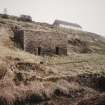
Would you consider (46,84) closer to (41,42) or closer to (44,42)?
(41,42)

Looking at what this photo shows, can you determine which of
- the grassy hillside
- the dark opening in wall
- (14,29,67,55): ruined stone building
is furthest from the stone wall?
the grassy hillside

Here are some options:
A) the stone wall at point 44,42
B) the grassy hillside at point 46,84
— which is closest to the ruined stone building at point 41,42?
the stone wall at point 44,42

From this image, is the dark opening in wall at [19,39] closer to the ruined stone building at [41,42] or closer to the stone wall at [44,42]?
the ruined stone building at [41,42]

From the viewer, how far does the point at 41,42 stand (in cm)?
2772

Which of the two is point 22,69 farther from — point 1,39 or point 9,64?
point 1,39

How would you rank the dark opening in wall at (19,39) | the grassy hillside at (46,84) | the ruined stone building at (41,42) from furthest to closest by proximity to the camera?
the dark opening in wall at (19,39) < the ruined stone building at (41,42) < the grassy hillside at (46,84)

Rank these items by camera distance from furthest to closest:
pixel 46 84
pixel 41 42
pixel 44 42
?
pixel 44 42, pixel 41 42, pixel 46 84

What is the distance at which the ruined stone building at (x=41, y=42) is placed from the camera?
87.9 ft

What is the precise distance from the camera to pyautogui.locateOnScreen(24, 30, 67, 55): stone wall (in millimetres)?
26828

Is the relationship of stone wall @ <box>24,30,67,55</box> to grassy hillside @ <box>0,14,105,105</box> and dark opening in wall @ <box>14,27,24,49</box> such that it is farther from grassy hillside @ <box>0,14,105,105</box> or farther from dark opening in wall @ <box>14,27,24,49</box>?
grassy hillside @ <box>0,14,105,105</box>

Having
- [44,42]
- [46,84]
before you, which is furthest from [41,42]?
[46,84]

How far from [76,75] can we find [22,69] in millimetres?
4544

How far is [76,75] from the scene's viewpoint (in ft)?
63.9

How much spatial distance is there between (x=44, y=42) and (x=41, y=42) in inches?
18.4
